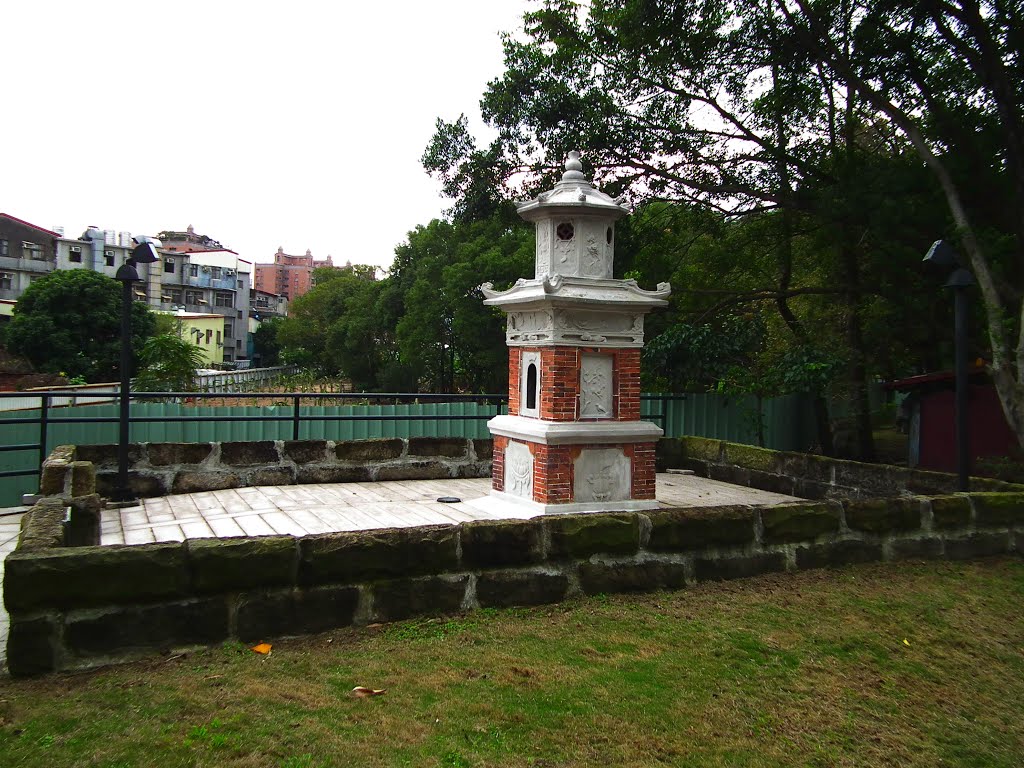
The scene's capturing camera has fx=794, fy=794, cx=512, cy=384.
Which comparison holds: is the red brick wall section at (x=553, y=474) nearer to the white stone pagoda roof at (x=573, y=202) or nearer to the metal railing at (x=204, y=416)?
the metal railing at (x=204, y=416)

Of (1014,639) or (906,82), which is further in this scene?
(906,82)

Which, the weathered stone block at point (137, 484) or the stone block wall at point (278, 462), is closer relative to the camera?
the weathered stone block at point (137, 484)

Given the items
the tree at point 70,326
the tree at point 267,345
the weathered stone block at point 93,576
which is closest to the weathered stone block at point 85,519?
the weathered stone block at point 93,576

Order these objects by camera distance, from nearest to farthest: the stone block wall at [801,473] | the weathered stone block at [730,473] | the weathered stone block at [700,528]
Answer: the weathered stone block at [700,528], the stone block wall at [801,473], the weathered stone block at [730,473]

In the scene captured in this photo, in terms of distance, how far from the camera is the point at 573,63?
13.0 meters

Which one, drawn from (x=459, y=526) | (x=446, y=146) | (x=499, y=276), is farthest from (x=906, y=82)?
(x=499, y=276)

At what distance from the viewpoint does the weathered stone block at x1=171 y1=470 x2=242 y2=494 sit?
916 cm

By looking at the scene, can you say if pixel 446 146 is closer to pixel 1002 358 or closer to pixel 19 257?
pixel 1002 358

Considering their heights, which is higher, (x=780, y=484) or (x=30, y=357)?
(x=30, y=357)

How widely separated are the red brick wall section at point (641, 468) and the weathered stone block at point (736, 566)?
9.05 ft

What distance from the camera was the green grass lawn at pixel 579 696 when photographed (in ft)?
9.95

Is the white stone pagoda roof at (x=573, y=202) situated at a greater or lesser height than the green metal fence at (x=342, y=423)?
greater

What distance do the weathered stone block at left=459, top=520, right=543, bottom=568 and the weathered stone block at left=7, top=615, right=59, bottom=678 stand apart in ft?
6.81

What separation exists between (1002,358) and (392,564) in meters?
7.65
